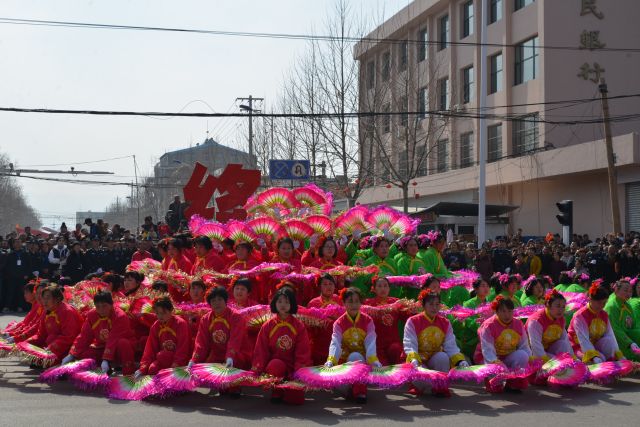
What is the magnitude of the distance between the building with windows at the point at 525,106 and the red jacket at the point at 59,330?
1607 centimetres

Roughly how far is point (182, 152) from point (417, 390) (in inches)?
3591

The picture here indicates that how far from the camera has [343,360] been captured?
7.84m

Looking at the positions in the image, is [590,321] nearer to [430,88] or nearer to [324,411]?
[324,411]

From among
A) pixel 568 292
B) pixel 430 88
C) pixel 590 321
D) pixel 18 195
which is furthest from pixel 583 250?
pixel 18 195

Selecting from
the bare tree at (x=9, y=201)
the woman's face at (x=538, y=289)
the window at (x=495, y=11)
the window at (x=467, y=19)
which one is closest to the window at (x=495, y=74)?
the window at (x=495, y=11)

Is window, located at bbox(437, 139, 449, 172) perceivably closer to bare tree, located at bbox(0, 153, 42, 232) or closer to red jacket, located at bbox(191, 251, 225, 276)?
red jacket, located at bbox(191, 251, 225, 276)

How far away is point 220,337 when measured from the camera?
797 cm

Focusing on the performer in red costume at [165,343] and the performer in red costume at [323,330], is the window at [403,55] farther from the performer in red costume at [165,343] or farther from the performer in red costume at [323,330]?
the performer in red costume at [165,343]

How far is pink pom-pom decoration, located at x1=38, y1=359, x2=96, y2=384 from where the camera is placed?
26.7ft

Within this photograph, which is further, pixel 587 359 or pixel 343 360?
pixel 587 359

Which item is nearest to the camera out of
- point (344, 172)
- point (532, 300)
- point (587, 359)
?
point (587, 359)

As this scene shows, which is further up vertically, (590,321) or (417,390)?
(590,321)

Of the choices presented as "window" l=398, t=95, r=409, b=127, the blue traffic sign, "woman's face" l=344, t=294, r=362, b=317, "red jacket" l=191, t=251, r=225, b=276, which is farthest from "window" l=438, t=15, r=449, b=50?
"woman's face" l=344, t=294, r=362, b=317

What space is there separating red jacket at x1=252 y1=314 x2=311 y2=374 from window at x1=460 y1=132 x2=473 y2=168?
24.4 metres
